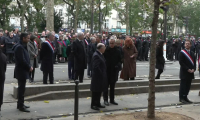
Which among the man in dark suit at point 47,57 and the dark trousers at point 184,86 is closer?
the dark trousers at point 184,86

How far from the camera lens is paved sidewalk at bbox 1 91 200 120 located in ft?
26.6

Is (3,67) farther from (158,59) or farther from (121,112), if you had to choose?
(158,59)

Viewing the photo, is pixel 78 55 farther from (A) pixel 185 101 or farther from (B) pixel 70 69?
(A) pixel 185 101

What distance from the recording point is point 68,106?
914 centimetres

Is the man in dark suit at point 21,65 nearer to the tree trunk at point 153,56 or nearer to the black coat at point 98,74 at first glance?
the black coat at point 98,74

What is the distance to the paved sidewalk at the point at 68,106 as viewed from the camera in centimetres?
811

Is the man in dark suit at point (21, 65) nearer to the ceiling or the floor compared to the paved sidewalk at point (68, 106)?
nearer to the ceiling

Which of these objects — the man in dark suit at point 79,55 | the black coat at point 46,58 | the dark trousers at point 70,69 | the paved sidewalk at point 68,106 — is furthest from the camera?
the dark trousers at point 70,69

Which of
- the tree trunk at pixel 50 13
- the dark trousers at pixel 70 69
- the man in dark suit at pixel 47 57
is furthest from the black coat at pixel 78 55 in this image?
the tree trunk at pixel 50 13

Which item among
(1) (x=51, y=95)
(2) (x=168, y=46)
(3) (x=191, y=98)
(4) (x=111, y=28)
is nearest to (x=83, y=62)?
(1) (x=51, y=95)

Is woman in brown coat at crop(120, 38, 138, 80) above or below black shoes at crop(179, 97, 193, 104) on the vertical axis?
above

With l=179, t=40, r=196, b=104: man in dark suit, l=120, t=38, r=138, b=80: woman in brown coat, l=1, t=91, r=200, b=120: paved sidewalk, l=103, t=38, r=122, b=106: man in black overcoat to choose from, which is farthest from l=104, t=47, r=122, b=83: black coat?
l=120, t=38, r=138, b=80: woman in brown coat

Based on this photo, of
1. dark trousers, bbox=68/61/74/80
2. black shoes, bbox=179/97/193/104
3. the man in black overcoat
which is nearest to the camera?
the man in black overcoat

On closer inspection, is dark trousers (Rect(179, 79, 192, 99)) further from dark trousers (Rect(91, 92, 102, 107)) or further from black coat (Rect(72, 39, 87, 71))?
black coat (Rect(72, 39, 87, 71))
